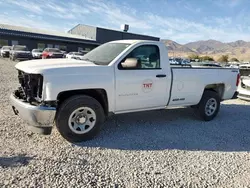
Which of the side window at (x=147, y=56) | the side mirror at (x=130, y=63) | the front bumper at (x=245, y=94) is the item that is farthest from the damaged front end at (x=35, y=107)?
the front bumper at (x=245, y=94)

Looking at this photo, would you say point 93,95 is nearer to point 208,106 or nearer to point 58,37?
point 208,106

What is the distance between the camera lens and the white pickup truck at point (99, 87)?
3.78 metres

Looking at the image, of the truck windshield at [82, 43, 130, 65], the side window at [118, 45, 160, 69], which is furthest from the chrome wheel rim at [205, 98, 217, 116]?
the truck windshield at [82, 43, 130, 65]

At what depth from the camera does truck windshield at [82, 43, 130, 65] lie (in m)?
4.54

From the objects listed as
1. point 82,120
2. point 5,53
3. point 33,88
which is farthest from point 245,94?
point 5,53

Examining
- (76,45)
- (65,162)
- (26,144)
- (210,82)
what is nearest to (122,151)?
(65,162)

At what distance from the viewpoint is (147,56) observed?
4.95 meters

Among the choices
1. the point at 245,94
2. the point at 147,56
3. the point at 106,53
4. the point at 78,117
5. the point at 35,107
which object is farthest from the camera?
the point at 245,94

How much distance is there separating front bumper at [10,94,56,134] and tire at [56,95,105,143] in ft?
0.67

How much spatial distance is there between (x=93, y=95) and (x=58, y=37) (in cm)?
3947

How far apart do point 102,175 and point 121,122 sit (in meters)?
2.31

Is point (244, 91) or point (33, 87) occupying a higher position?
point (33, 87)

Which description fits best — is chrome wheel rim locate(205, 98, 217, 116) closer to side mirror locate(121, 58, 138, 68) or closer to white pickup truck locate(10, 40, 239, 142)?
white pickup truck locate(10, 40, 239, 142)

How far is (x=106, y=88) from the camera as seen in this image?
4242 mm
